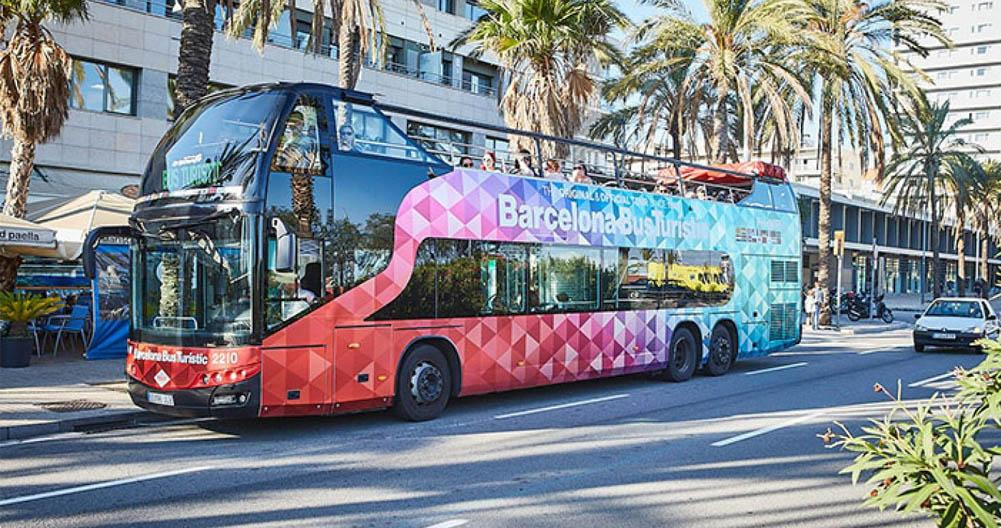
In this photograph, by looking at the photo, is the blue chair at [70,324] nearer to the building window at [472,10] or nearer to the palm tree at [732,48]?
the palm tree at [732,48]

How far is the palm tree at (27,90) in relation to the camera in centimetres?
1812

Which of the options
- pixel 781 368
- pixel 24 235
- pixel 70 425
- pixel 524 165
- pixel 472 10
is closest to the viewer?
pixel 70 425

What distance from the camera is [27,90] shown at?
59.4 ft

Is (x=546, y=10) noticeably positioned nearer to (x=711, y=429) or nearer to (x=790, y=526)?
(x=711, y=429)

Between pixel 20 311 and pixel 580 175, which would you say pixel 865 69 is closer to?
pixel 580 175

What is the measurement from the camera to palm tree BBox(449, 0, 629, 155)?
22.5 meters

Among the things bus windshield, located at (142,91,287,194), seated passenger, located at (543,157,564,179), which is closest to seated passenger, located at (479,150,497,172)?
seated passenger, located at (543,157,564,179)

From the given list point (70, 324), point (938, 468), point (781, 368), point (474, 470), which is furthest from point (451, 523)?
point (70, 324)

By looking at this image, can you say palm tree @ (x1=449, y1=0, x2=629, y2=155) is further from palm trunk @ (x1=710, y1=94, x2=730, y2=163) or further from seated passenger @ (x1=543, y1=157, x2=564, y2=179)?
seated passenger @ (x1=543, y1=157, x2=564, y2=179)

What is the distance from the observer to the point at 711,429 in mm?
11070

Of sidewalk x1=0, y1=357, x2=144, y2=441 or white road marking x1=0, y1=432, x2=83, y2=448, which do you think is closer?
white road marking x1=0, y1=432, x2=83, y2=448

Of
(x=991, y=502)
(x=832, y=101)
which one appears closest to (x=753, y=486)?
(x=991, y=502)

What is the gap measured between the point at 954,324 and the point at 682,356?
10457 millimetres

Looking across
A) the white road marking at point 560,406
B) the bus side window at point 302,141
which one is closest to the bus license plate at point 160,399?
the bus side window at point 302,141
